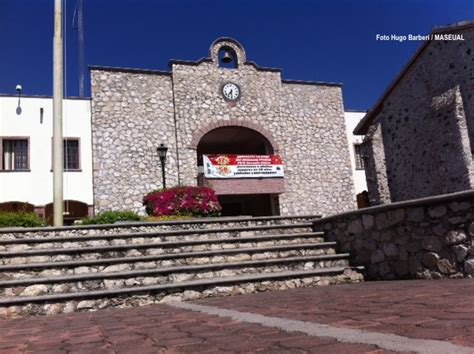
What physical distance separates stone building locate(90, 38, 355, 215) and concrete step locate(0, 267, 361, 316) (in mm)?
13225

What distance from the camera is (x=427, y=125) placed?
36.1 ft

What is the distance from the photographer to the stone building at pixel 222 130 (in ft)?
63.1

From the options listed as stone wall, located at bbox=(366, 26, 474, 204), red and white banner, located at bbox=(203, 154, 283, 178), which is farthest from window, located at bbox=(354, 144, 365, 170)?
stone wall, located at bbox=(366, 26, 474, 204)

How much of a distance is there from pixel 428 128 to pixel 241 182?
1032 cm

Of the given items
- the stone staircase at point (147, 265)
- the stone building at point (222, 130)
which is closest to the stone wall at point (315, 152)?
the stone building at point (222, 130)

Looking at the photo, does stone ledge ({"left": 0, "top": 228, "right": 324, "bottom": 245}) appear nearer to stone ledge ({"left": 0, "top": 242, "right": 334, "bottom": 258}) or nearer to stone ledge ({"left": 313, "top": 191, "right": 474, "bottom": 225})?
stone ledge ({"left": 0, "top": 242, "right": 334, "bottom": 258})

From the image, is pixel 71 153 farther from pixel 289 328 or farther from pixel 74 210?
pixel 289 328

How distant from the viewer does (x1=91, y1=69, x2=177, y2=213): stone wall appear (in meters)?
18.8

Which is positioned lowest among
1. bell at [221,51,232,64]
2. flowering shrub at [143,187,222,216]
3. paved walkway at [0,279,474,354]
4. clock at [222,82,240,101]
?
paved walkway at [0,279,474,354]

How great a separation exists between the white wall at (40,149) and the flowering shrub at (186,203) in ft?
23.9

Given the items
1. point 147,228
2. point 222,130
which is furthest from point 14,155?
point 147,228

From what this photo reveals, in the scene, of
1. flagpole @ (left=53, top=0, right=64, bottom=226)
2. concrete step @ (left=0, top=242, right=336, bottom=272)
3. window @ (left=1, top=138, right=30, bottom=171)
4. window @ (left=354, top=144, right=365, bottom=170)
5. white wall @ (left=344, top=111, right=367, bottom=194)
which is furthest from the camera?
window @ (left=354, top=144, right=365, bottom=170)

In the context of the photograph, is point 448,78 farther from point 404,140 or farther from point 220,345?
point 220,345

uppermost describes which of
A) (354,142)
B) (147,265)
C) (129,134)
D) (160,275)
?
(129,134)
